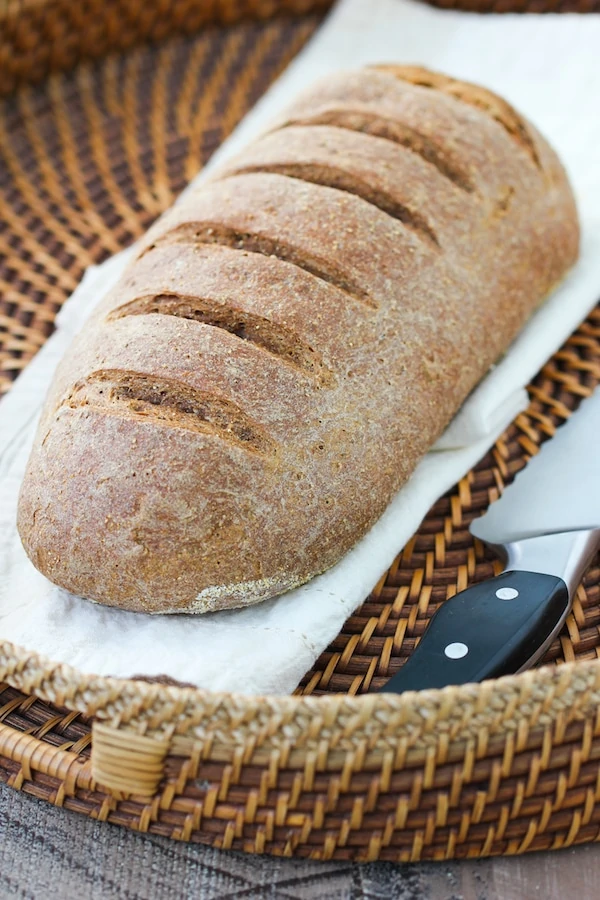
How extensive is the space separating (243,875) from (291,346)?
0.73 m

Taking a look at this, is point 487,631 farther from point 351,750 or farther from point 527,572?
point 351,750

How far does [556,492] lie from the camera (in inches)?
60.0

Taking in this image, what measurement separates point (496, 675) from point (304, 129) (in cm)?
107

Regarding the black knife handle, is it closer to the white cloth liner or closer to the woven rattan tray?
the woven rattan tray

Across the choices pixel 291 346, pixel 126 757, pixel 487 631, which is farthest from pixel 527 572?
pixel 126 757

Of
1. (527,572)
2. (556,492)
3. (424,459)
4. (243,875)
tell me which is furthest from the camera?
(424,459)

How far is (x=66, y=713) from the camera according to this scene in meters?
1.35

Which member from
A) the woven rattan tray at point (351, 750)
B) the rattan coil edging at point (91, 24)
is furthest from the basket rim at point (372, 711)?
the rattan coil edging at point (91, 24)

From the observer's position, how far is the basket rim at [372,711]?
110 centimetres

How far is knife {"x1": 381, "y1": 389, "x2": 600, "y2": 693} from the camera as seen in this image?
126cm

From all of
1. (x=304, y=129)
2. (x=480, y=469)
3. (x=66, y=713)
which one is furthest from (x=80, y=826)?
(x=304, y=129)

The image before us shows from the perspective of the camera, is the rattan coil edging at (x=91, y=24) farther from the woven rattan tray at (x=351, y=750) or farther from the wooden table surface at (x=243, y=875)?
the wooden table surface at (x=243, y=875)

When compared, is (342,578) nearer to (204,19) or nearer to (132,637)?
(132,637)

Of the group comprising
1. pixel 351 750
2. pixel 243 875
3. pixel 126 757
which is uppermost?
pixel 351 750
